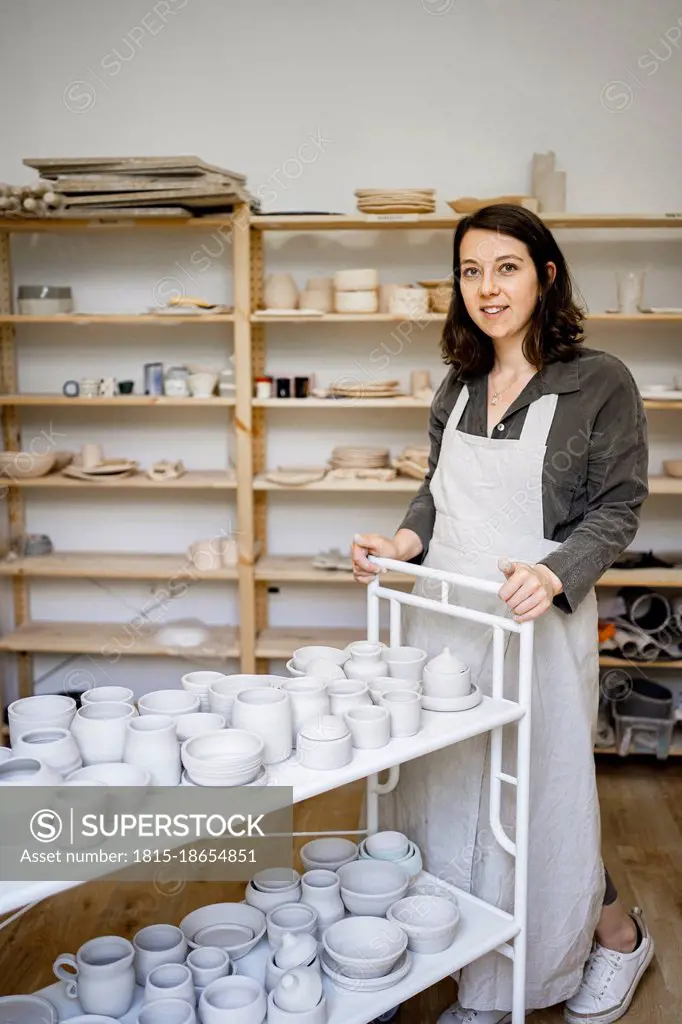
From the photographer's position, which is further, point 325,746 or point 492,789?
point 492,789

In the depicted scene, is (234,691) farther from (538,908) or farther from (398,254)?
(398,254)

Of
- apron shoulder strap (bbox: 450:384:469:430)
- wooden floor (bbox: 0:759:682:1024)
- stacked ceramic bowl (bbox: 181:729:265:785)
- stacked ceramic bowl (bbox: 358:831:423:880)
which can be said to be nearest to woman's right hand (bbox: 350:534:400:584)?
apron shoulder strap (bbox: 450:384:469:430)

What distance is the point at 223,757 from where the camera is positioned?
4.77 ft

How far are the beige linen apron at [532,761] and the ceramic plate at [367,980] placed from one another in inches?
13.3

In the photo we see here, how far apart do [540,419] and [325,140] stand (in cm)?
219

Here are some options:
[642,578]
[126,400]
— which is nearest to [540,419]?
[642,578]

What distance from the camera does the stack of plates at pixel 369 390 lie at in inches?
140

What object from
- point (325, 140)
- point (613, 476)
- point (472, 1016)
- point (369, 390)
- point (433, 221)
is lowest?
point (472, 1016)

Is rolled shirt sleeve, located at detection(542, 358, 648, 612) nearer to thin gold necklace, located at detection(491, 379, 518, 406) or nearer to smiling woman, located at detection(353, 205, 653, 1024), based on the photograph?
smiling woman, located at detection(353, 205, 653, 1024)

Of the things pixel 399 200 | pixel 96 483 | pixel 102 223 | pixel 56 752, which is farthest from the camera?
pixel 96 483

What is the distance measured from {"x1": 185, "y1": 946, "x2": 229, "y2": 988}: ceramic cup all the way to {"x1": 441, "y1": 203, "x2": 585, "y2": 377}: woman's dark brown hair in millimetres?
1196

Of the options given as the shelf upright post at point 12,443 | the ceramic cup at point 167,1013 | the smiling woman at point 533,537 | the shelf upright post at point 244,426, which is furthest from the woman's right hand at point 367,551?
the shelf upright post at point 12,443

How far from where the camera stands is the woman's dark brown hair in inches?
76.0

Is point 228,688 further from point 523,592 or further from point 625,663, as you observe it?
point 625,663
